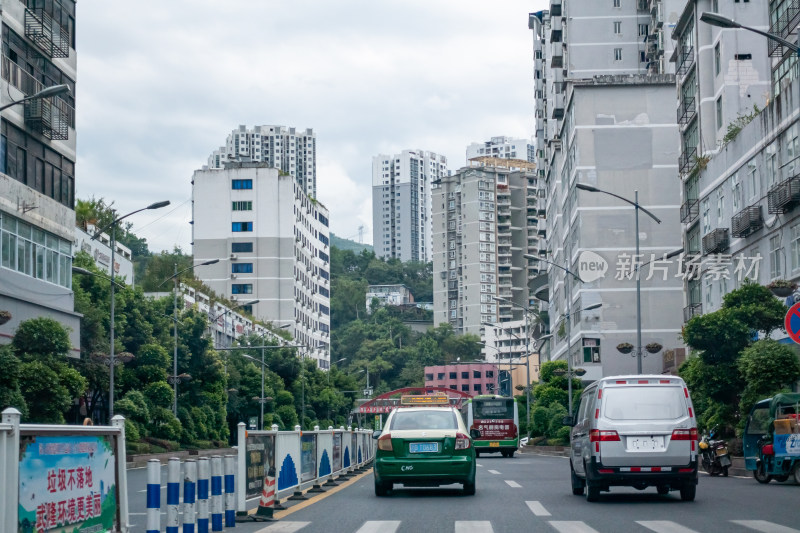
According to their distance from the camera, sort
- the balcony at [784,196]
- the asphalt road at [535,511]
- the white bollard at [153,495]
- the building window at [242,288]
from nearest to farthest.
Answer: the white bollard at [153,495]
the asphalt road at [535,511]
the balcony at [784,196]
the building window at [242,288]

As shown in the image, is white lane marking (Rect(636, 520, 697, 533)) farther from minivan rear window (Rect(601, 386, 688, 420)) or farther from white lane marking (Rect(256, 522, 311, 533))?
white lane marking (Rect(256, 522, 311, 533))

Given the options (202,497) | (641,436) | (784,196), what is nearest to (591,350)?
(784,196)

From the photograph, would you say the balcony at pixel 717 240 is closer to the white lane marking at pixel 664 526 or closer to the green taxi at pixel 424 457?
the green taxi at pixel 424 457

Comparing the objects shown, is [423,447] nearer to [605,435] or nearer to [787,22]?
[605,435]

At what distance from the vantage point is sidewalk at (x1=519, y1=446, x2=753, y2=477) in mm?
27984

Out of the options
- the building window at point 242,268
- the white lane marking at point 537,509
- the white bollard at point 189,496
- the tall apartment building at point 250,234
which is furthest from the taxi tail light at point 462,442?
the building window at point 242,268

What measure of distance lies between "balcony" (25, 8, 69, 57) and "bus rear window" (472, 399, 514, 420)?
26.4 m

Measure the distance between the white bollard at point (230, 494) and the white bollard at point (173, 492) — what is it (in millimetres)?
2065

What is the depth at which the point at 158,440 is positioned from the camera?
50875 millimetres

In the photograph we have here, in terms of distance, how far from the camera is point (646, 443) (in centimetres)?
1667

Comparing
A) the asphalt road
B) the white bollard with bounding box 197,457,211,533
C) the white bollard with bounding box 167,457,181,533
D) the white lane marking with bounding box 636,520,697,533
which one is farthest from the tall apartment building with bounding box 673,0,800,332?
the white bollard with bounding box 167,457,181,533

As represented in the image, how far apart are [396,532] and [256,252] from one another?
107411 millimetres

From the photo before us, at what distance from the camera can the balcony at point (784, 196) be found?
3503cm

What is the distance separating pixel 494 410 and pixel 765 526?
43.0 meters
